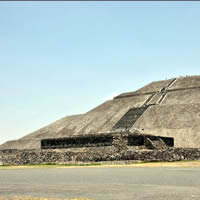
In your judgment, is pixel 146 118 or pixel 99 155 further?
pixel 146 118

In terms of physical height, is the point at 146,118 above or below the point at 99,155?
above

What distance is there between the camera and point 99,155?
24.6 meters

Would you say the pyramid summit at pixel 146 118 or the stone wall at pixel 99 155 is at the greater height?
the pyramid summit at pixel 146 118

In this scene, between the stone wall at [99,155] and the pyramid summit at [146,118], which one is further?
the pyramid summit at [146,118]

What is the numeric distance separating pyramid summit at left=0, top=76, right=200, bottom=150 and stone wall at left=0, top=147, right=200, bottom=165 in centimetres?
682

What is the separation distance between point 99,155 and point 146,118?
70.2 feet

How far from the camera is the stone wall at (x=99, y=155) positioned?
78.9ft

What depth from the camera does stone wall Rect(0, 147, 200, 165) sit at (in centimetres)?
2406

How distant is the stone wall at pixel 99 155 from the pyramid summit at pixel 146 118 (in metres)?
6.82

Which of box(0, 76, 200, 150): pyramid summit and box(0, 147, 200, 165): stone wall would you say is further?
box(0, 76, 200, 150): pyramid summit

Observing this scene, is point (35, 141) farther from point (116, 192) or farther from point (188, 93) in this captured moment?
point (116, 192)

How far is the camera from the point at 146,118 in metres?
45.1

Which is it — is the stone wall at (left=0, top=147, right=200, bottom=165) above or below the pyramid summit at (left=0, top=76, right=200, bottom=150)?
below

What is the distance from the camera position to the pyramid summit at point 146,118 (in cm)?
4003
